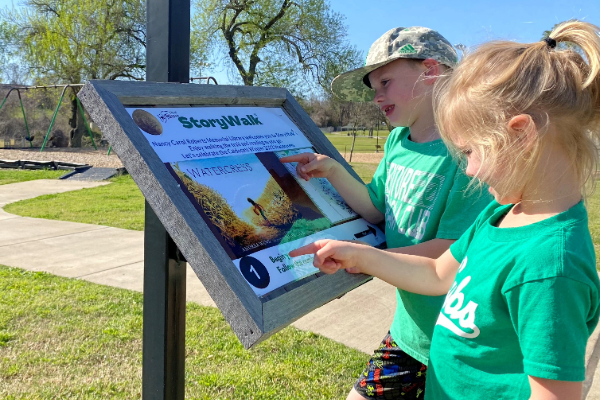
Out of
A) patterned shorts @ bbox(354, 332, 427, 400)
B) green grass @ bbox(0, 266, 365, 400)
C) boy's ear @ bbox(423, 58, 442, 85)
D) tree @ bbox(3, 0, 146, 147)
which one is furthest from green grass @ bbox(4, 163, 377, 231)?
tree @ bbox(3, 0, 146, 147)

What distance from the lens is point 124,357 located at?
3387 millimetres

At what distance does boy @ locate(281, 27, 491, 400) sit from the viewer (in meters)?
1.77

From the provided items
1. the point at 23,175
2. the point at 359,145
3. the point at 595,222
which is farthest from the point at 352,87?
the point at 359,145

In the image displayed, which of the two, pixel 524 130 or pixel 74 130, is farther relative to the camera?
pixel 74 130

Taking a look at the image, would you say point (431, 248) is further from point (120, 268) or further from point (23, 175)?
point (23, 175)

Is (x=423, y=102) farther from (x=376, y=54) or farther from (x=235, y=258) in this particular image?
(x=235, y=258)

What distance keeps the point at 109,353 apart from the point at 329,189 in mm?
2210

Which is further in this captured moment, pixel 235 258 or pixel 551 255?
pixel 235 258

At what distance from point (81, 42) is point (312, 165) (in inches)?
1104

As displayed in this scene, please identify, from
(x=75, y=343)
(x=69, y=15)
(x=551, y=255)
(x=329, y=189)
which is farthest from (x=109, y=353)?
(x=69, y=15)

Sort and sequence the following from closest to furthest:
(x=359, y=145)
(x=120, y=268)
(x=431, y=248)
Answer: (x=431, y=248) → (x=120, y=268) → (x=359, y=145)

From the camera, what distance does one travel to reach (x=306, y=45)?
2491cm

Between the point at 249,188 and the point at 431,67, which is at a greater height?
the point at 431,67

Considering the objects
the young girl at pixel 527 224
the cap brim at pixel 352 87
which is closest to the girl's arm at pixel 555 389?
the young girl at pixel 527 224
